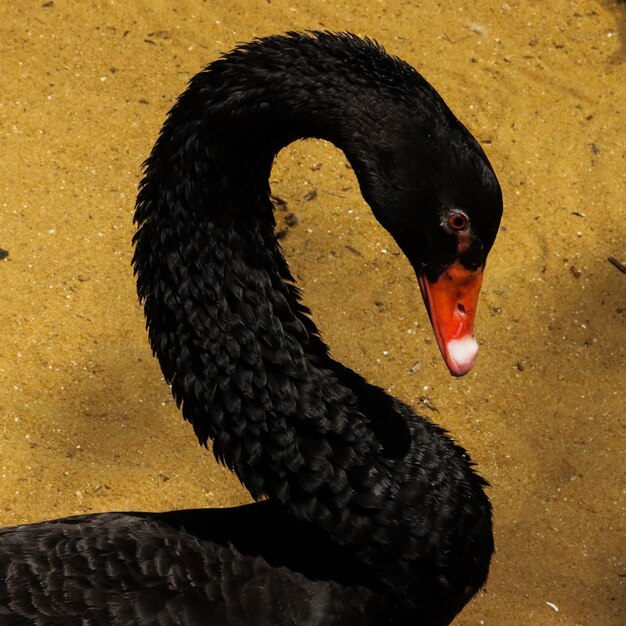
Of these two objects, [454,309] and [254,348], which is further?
[254,348]

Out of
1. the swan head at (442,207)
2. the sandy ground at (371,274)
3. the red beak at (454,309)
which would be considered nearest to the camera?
the swan head at (442,207)

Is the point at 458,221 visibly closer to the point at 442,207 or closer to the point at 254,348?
the point at 442,207

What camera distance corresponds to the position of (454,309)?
2.67m

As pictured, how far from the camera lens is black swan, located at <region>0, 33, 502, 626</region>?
8.41ft

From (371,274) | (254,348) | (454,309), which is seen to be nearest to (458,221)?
(454,309)

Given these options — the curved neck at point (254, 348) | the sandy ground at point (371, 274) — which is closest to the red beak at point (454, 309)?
the curved neck at point (254, 348)

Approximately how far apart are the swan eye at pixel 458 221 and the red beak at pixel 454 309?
0.42ft

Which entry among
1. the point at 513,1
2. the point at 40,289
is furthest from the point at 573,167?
the point at 40,289

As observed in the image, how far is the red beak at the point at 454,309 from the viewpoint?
2639mm

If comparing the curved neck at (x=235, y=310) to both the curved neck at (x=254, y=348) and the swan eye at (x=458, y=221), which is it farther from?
the swan eye at (x=458, y=221)

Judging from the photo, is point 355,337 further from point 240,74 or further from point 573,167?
point 240,74

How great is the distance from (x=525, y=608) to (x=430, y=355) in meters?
1.08

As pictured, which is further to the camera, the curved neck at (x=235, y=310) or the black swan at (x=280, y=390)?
the curved neck at (x=235, y=310)

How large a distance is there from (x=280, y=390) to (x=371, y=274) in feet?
6.09
